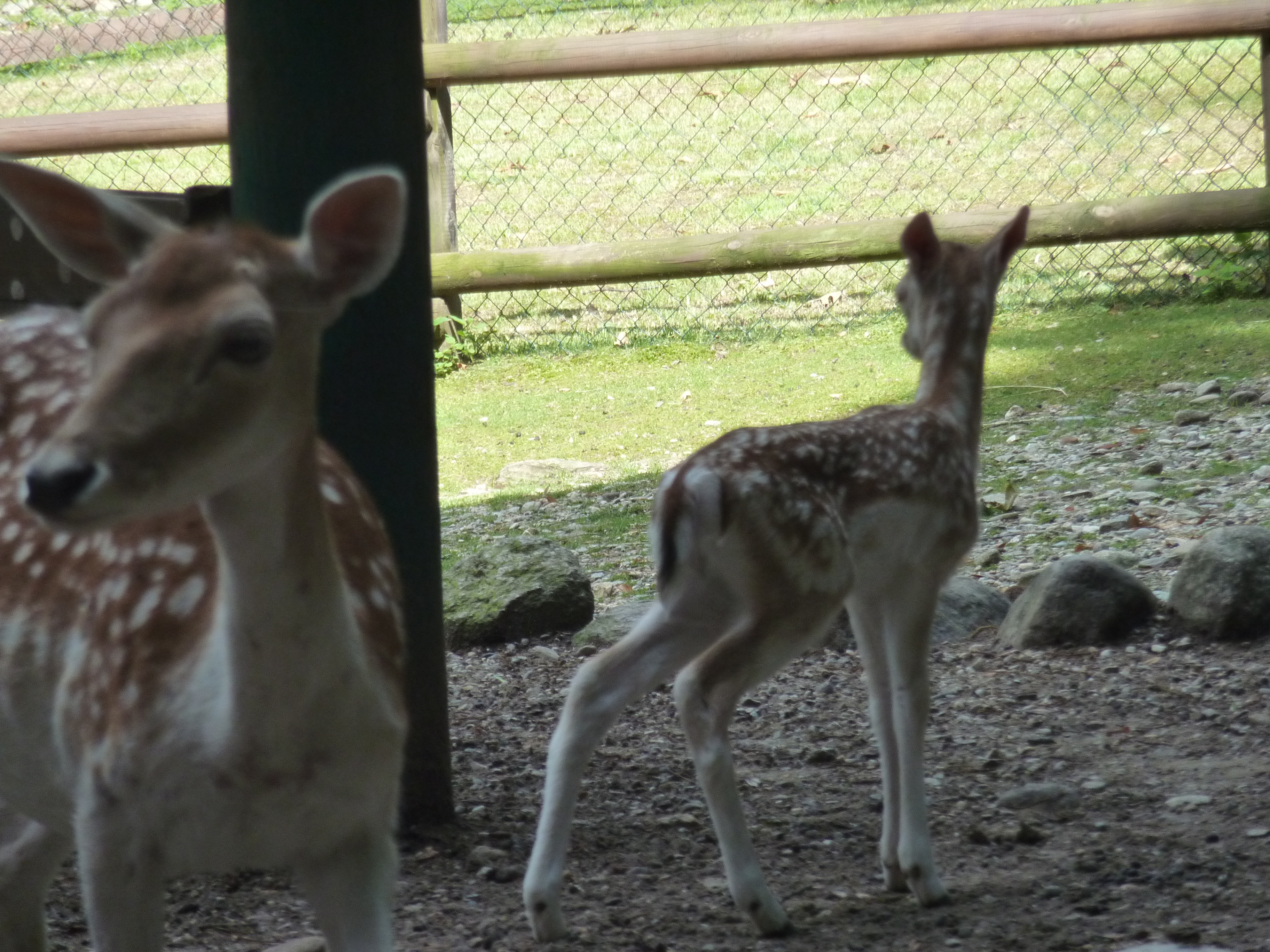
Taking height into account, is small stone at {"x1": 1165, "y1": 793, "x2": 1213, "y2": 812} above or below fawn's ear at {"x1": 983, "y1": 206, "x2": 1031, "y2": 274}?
below

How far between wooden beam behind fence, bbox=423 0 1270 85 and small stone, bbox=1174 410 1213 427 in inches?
116

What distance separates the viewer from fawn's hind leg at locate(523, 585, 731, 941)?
3330mm

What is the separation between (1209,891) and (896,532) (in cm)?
105

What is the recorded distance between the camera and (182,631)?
2.37 metres

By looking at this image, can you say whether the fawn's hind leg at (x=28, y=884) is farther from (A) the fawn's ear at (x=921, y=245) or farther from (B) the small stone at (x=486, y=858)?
(A) the fawn's ear at (x=921, y=245)

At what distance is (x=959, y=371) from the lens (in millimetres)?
4352

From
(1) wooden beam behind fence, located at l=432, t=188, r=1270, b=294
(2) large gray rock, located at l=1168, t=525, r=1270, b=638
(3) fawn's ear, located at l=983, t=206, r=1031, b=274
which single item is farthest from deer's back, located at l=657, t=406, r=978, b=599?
(1) wooden beam behind fence, located at l=432, t=188, r=1270, b=294

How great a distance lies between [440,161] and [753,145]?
405 cm

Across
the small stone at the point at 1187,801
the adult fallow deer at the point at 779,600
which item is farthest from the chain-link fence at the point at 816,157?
the small stone at the point at 1187,801

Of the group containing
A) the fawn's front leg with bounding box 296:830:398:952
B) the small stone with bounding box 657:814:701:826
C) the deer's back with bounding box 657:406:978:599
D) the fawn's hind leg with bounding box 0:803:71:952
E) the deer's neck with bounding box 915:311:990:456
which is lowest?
the small stone with bounding box 657:814:701:826

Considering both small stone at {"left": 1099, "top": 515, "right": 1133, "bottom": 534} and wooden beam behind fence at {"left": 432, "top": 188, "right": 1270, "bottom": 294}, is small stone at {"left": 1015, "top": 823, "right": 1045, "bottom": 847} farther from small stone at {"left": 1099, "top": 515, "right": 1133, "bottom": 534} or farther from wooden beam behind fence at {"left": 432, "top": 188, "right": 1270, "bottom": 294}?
wooden beam behind fence at {"left": 432, "top": 188, "right": 1270, "bottom": 294}

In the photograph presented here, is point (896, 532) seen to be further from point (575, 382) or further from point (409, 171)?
point (575, 382)

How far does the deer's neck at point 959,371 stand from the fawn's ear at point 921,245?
180mm

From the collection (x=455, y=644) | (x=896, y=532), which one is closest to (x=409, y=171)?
(x=896, y=532)
